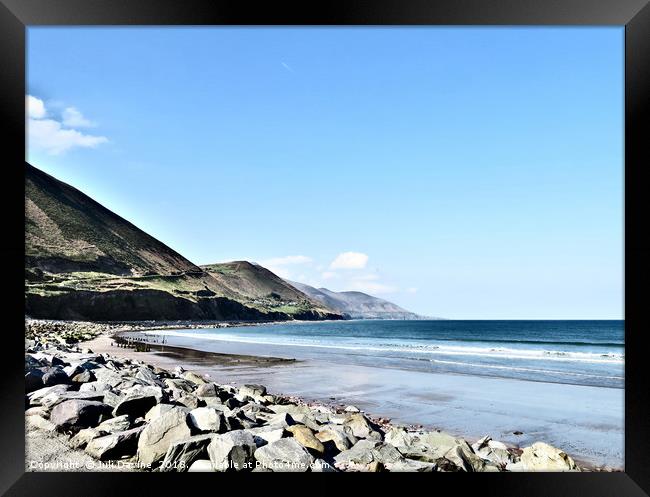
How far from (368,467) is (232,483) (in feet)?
2.96

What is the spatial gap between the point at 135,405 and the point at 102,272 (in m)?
51.1

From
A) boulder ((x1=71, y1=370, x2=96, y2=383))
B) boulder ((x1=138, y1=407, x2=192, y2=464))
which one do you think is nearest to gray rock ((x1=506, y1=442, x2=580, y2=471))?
boulder ((x1=138, y1=407, x2=192, y2=464))

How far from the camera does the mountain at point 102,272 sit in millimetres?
39781

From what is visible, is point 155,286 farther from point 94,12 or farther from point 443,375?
point 94,12

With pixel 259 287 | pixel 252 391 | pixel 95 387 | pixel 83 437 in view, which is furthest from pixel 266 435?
pixel 259 287

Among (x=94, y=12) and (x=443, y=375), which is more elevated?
(x=94, y=12)

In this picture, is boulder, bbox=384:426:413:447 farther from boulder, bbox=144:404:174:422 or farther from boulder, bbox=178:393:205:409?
boulder, bbox=144:404:174:422

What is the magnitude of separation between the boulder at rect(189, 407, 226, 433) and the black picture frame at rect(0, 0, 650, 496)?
474 millimetres

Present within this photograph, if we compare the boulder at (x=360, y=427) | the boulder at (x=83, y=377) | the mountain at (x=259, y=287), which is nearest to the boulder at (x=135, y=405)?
the boulder at (x=83, y=377)

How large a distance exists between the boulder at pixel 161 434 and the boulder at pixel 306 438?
0.72m

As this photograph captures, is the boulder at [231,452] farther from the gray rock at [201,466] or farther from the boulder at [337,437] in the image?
the boulder at [337,437]

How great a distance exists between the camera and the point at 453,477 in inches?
105

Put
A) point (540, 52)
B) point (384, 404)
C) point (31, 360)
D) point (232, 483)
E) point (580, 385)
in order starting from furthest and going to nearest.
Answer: point (580, 385), point (540, 52), point (384, 404), point (31, 360), point (232, 483)

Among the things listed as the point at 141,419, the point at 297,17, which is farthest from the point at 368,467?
the point at 297,17
